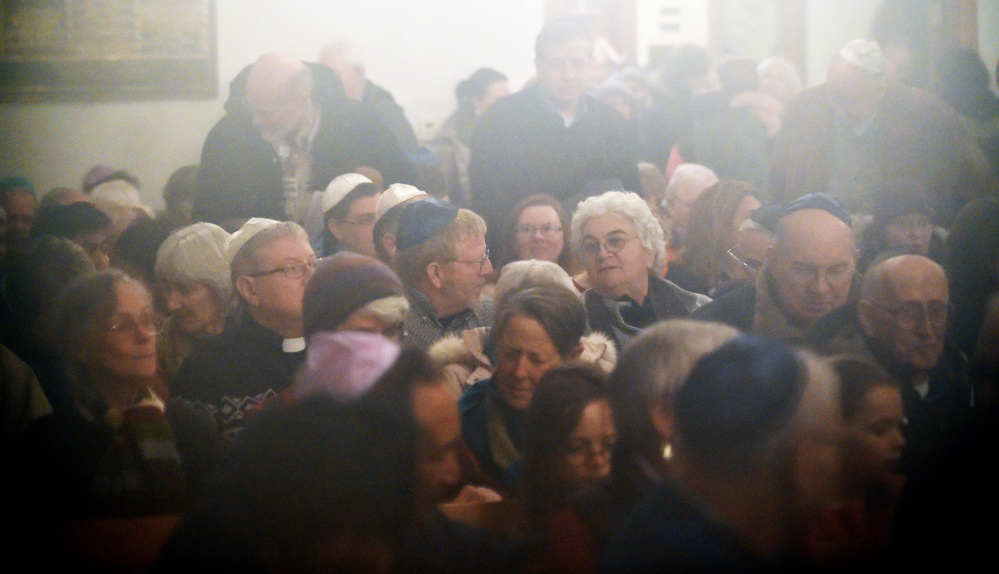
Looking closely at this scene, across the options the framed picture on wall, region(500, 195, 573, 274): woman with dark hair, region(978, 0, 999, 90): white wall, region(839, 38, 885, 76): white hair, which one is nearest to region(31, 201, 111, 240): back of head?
the framed picture on wall

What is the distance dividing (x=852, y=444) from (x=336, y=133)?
1.63m

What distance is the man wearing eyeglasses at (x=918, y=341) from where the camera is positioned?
229cm

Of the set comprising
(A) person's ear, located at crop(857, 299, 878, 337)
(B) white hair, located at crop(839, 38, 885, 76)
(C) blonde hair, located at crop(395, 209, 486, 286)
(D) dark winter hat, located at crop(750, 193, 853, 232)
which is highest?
(B) white hair, located at crop(839, 38, 885, 76)

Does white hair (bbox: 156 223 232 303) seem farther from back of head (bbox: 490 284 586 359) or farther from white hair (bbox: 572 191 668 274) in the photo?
white hair (bbox: 572 191 668 274)

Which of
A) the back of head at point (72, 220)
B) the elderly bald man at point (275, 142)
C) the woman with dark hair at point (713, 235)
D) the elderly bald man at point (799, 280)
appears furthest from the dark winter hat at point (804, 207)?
the back of head at point (72, 220)

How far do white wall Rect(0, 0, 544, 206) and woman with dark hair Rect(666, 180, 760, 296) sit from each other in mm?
720

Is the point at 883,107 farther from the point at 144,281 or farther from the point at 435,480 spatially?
the point at 144,281

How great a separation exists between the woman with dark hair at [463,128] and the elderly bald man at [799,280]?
930 mm

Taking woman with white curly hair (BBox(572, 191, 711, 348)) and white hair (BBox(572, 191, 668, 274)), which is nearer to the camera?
woman with white curly hair (BBox(572, 191, 711, 348))

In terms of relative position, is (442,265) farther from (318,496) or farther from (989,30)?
(989,30)

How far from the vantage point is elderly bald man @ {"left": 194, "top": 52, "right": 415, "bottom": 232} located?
274 cm

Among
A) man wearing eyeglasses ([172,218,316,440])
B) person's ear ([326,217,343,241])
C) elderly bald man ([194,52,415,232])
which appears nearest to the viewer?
man wearing eyeglasses ([172,218,316,440])

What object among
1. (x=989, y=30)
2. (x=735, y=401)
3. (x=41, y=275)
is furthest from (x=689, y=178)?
(x=41, y=275)

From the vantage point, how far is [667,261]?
123 inches
